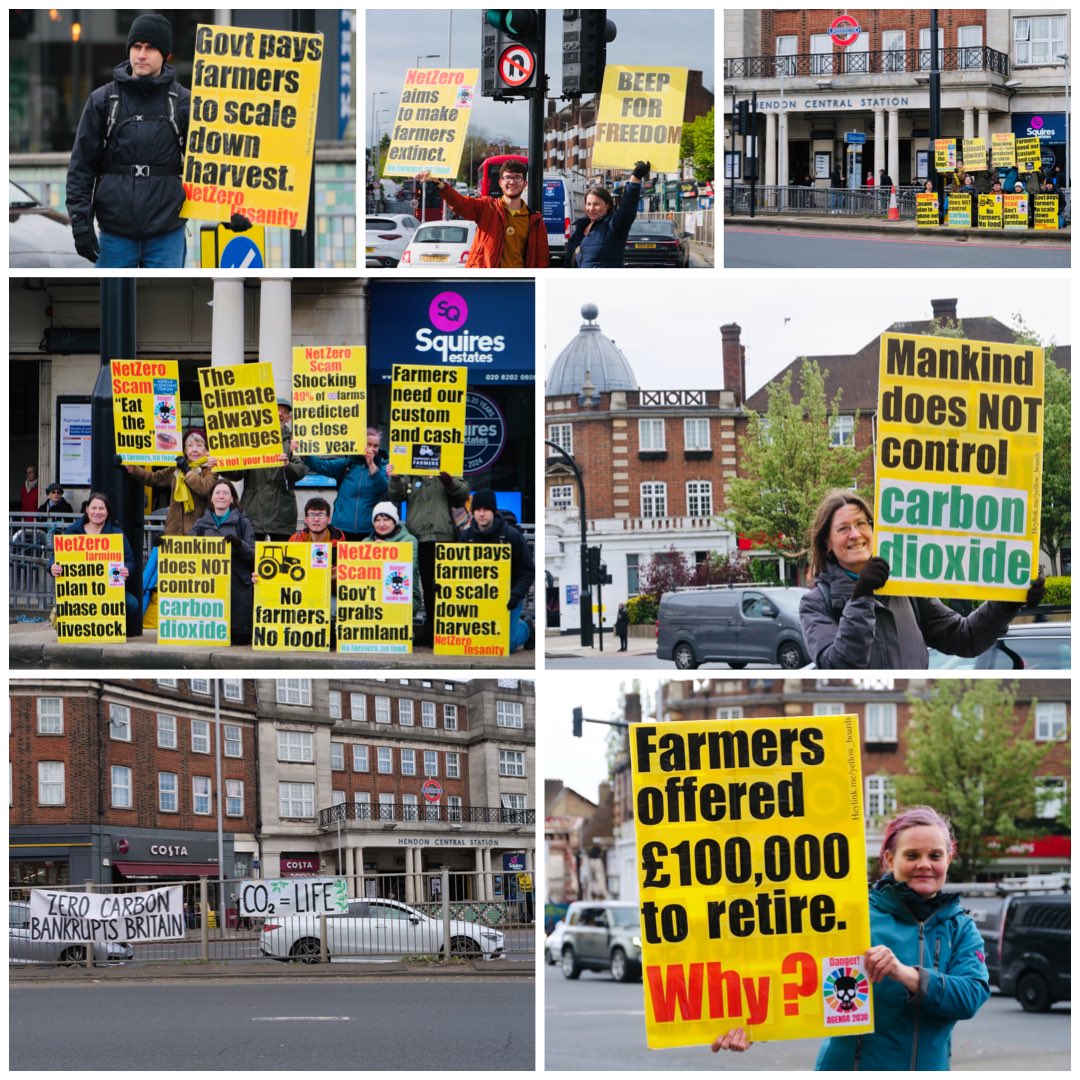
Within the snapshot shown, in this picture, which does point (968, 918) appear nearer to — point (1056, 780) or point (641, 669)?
point (641, 669)

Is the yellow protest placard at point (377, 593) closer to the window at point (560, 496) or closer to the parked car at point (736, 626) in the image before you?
the window at point (560, 496)

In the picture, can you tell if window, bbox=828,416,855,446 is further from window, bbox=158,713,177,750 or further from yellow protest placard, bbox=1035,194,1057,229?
window, bbox=158,713,177,750

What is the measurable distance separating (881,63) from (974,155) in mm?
935

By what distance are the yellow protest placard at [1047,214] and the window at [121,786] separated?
18.6 feet

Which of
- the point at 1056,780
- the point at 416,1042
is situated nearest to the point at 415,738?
the point at 416,1042

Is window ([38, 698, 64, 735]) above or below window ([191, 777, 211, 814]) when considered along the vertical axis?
above

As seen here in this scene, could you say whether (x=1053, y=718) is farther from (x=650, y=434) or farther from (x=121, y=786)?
(x=121, y=786)

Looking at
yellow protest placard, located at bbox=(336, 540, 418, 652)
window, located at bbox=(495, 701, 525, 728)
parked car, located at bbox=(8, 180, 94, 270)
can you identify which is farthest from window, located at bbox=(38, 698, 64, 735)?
parked car, located at bbox=(8, 180, 94, 270)

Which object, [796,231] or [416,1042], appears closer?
[416,1042]

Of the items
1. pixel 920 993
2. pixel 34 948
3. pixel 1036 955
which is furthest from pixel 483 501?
pixel 1036 955

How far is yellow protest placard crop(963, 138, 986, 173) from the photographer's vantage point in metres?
8.59

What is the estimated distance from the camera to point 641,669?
293 inches

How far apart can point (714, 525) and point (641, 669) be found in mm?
815

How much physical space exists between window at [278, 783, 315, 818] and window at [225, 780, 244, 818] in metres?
0.21
